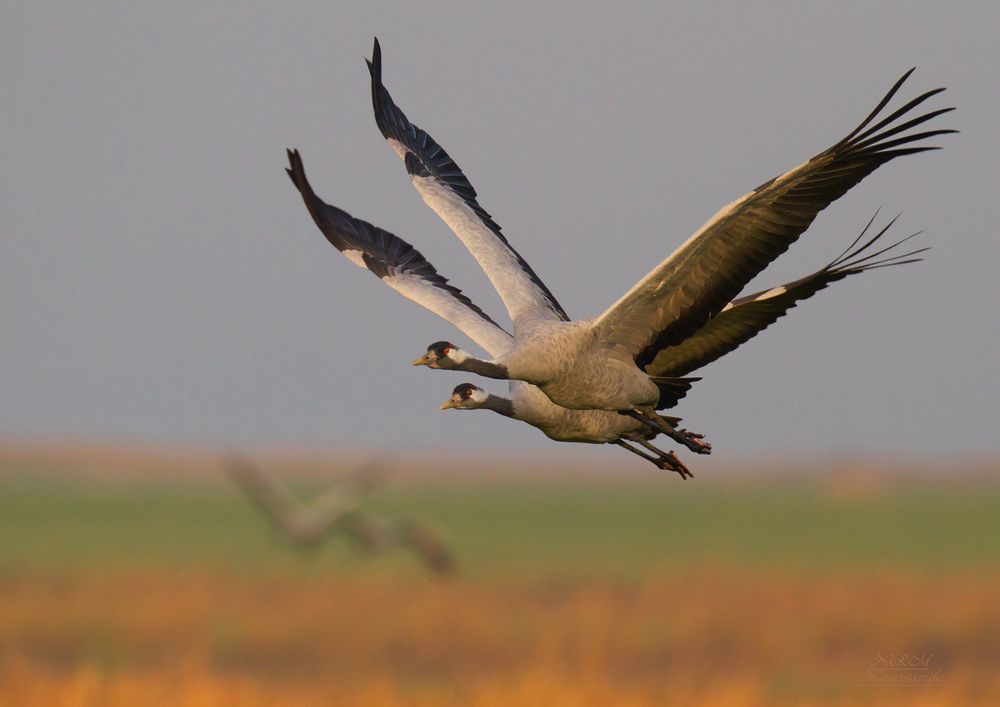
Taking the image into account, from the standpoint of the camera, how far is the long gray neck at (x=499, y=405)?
24.5 ft

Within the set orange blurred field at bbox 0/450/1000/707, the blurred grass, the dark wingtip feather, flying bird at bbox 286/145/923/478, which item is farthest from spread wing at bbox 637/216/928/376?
the blurred grass

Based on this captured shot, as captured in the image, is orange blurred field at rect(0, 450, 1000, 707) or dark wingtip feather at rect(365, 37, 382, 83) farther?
orange blurred field at rect(0, 450, 1000, 707)

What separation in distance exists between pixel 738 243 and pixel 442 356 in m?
1.71

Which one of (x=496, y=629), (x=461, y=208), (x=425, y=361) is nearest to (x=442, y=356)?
(x=425, y=361)

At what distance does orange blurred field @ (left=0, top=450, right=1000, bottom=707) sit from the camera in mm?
18422

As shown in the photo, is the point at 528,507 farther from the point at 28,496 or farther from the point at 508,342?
the point at 508,342

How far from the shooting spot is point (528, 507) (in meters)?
84.8

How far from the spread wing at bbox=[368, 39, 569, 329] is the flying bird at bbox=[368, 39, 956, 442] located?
85 centimetres

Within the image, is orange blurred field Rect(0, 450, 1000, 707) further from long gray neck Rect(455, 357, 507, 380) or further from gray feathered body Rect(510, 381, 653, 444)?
long gray neck Rect(455, 357, 507, 380)

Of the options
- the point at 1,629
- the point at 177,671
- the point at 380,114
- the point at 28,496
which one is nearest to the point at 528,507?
the point at 28,496

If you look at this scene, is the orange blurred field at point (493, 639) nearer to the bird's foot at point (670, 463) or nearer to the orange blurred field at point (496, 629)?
the orange blurred field at point (496, 629)

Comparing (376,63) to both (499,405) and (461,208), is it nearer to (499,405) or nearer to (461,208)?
(461,208)

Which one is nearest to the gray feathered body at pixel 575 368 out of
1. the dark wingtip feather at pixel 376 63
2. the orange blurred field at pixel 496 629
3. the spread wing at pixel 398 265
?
the spread wing at pixel 398 265

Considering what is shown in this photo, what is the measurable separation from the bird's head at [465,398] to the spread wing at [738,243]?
0.75m
